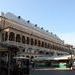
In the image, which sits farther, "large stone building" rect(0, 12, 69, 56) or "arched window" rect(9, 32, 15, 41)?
"arched window" rect(9, 32, 15, 41)

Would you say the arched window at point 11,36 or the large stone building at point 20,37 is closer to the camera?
the large stone building at point 20,37

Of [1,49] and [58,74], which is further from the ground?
[1,49]

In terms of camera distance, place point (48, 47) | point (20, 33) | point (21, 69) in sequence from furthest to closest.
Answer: point (48, 47)
point (20, 33)
point (21, 69)

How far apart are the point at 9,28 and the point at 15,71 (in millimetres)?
27418

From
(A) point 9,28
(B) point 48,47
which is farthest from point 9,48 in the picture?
(B) point 48,47

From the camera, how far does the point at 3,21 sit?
4794 centimetres

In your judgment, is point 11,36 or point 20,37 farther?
point 20,37

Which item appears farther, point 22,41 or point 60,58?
point 22,41

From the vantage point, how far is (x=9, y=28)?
43.8 meters

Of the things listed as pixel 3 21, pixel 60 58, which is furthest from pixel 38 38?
pixel 60 58

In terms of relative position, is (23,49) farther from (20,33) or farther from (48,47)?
(48,47)

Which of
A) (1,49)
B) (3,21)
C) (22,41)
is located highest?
(3,21)

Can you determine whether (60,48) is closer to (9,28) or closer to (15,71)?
(9,28)

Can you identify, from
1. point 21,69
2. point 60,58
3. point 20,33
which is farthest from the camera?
point 20,33
